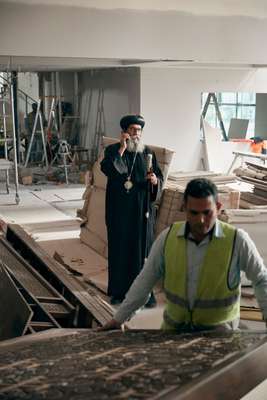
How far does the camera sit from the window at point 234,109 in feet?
42.1

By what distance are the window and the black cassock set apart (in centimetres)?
832

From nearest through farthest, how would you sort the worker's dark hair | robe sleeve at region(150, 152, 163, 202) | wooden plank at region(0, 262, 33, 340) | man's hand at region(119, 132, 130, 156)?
the worker's dark hair → wooden plank at region(0, 262, 33, 340) → man's hand at region(119, 132, 130, 156) → robe sleeve at region(150, 152, 163, 202)

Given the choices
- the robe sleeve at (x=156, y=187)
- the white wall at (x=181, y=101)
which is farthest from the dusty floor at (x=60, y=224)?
the white wall at (x=181, y=101)

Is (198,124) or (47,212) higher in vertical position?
(198,124)

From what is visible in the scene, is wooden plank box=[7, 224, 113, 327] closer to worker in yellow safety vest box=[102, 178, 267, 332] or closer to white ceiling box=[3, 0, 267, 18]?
worker in yellow safety vest box=[102, 178, 267, 332]

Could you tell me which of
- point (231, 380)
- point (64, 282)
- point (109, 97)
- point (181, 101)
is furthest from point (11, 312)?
point (109, 97)

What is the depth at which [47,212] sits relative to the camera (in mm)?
8547

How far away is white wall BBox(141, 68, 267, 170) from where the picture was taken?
9984 mm

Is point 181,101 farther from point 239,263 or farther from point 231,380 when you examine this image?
point 231,380

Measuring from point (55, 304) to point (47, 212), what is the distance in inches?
200

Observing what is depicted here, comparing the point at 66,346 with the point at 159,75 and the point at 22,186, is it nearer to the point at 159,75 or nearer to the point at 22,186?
the point at 159,75

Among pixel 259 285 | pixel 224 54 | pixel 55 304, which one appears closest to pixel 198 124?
pixel 224 54

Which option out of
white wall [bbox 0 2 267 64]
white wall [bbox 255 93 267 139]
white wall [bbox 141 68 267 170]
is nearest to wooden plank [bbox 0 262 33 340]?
white wall [bbox 0 2 267 64]

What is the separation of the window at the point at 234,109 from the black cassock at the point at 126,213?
832cm
